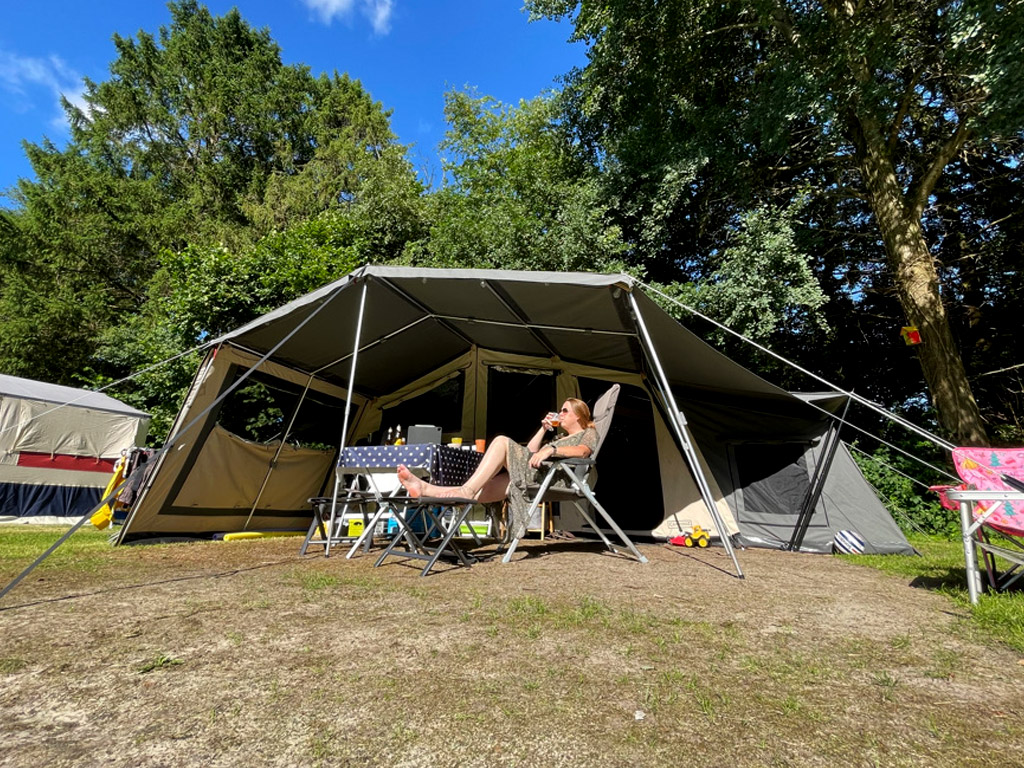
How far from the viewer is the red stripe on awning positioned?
7469mm

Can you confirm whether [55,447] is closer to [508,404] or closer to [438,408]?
[438,408]

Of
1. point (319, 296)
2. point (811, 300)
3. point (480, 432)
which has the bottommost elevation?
point (480, 432)

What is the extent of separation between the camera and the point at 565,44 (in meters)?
8.98

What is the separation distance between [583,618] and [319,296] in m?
2.69

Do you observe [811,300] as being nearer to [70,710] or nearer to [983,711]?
[983,711]

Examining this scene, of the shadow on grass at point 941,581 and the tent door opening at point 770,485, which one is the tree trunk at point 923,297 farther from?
the shadow on grass at point 941,581

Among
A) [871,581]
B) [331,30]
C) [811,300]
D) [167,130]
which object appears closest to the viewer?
[871,581]

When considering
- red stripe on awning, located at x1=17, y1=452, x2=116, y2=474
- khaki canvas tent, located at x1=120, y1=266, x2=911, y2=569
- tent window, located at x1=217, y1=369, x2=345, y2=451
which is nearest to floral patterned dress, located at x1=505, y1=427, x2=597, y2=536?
khaki canvas tent, located at x1=120, y1=266, x2=911, y2=569

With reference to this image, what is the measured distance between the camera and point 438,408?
5934 mm

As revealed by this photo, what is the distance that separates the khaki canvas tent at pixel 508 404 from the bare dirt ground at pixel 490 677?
1330 millimetres

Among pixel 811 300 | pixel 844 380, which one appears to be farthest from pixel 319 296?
pixel 844 380

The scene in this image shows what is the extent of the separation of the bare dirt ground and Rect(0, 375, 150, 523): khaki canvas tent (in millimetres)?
6970

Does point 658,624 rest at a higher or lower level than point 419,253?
lower

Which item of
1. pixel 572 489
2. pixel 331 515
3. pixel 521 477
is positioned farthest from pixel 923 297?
pixel 331 515
